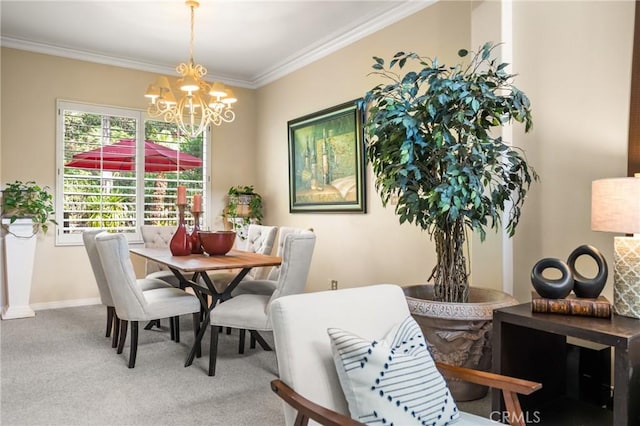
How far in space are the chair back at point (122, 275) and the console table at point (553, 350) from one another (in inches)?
91.7

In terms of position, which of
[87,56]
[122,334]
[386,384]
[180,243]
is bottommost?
[122,334]

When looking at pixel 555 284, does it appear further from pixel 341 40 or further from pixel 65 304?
pixel 65 304

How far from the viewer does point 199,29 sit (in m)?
4.41

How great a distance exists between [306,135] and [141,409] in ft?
11.5

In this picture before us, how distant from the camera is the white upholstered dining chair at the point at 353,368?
4.43 feet

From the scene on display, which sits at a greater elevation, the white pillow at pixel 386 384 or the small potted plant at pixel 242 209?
the small potted plant at pixel 242 209

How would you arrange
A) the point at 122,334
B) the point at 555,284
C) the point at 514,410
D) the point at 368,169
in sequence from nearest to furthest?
the point at 514,410
the point at 555,284
the point at 122,334
the point at 368,169

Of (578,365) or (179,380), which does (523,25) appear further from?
(179,380)

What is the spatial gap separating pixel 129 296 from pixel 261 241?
55.1 inches

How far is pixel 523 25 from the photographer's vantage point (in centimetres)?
298

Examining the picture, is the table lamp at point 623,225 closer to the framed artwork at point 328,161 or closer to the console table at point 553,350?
the console table at point 553,350

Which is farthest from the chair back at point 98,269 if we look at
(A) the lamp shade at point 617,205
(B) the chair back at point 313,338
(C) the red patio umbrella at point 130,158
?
(A) the lamp shade at point 617,205

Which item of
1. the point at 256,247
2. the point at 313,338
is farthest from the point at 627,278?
the point at 256,247

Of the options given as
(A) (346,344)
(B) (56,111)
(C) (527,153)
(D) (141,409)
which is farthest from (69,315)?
(C) (527,153)
